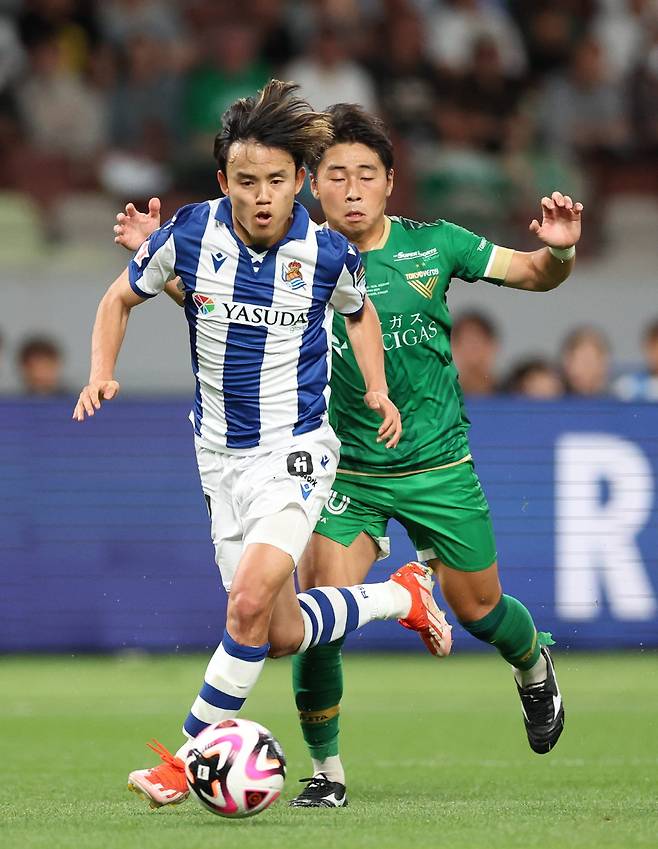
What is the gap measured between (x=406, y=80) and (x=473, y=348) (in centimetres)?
413

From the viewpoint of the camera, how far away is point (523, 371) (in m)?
12.1

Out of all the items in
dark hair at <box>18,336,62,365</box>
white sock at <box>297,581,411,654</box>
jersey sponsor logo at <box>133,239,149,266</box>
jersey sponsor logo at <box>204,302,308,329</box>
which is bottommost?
white sock at <box>297,581,411,654</box>

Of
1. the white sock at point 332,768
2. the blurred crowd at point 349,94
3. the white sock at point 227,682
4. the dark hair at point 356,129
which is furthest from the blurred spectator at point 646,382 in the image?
the white sock at point 227,682

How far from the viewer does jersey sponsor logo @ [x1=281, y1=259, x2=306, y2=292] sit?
5.92 m

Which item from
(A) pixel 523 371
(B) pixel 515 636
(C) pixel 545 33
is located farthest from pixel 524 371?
(B) pixel 515 636

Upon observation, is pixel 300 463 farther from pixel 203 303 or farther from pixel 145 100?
pixel 145 100

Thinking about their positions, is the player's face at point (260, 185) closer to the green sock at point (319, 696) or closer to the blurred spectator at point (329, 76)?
the green sock at point (319, 696)

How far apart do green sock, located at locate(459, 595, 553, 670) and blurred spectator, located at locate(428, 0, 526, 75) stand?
29.2 feet

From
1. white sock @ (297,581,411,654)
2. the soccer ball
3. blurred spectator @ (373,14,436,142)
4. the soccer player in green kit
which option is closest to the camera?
the soccer ball

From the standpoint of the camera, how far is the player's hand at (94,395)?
18.1 ft

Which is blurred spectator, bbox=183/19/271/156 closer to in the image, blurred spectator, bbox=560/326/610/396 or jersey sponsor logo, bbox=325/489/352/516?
blurred spectator, bbox=560/326/610/396

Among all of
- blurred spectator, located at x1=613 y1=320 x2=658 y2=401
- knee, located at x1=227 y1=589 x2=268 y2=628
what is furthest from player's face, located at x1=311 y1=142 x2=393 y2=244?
blurred spectator, located at x1=613 y1=320 x2=658 y2=401

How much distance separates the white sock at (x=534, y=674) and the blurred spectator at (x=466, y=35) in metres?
8.87

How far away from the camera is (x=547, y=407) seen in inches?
451
